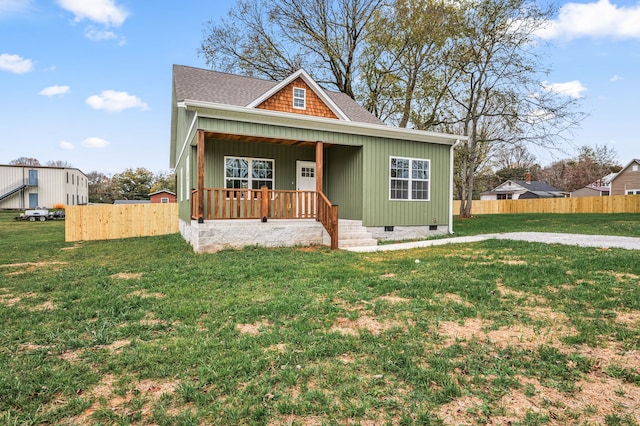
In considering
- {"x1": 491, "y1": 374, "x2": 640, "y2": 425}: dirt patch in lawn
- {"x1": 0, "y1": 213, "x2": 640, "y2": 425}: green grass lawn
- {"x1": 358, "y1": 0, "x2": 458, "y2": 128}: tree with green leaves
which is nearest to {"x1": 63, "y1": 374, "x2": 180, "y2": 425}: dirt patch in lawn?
{"x1": 0, "y1": 213, "x2": 640, "y2": 425}: green grass lawn

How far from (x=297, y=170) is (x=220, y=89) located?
3.89 meters

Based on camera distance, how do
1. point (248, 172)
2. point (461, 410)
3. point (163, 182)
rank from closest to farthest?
point (461, 410), point (248, 172), point (163, 182)

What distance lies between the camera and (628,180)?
31.9 metres

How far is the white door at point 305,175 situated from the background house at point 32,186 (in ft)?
114

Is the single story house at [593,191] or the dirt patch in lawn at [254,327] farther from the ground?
the single story house at [593,191]

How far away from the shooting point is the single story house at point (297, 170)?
8727 mm

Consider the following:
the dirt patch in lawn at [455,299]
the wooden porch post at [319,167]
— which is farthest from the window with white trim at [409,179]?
the dirt patch in lawn at [455,299]

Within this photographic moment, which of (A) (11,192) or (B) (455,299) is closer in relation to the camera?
(B) (455,299)

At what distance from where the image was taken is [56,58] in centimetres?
1830

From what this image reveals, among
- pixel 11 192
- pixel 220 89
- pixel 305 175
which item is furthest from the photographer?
pixel 11 192

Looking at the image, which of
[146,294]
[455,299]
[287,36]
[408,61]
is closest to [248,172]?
[146,294]

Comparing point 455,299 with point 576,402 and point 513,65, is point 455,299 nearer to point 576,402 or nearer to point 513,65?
point 576,402

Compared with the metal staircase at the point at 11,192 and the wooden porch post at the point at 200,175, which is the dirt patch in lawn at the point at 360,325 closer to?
the wooden porch post at the point at 200,175

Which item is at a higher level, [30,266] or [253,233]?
[253,233]
